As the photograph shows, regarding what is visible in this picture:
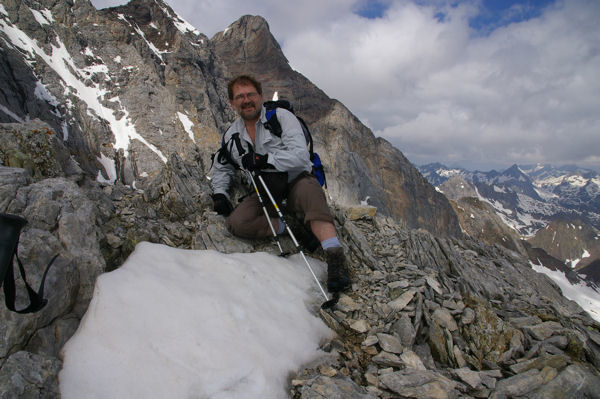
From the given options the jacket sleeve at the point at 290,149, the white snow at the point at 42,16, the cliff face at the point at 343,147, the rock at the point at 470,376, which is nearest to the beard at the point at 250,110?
the jacket sleeve at the point at 290,149

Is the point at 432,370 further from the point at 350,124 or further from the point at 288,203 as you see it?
the point at 350,124

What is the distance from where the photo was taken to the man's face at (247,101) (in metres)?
A: 6.40

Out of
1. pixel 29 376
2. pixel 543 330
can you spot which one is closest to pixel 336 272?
pixel 543 330

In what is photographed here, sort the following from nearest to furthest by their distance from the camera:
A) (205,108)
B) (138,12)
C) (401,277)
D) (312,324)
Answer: (312,324), (401,277), (205,108), (138,12)

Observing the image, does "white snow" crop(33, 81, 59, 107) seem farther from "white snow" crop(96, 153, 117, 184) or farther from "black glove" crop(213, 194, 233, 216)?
"black glove" crop(213, 194, 233, 216)

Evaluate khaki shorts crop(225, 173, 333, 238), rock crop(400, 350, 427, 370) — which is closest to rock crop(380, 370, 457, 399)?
rock crop(400, 350, 427, 370)

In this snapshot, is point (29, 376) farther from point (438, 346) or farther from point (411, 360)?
point (438, 346)

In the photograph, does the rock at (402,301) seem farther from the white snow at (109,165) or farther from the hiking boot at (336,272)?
the white snow at (109,165)

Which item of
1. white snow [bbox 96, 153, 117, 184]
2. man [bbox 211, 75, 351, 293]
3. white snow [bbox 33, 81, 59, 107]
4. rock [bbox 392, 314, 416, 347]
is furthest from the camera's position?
white snow [bbox 96, 153, 117, 184]

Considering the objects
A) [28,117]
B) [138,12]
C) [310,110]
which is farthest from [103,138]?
[310,110]

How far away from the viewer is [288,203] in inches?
263

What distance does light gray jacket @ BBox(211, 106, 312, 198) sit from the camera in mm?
6082

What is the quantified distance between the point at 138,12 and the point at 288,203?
4197 inches

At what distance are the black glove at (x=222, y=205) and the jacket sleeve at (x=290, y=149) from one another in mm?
1806
